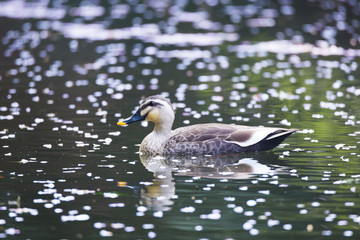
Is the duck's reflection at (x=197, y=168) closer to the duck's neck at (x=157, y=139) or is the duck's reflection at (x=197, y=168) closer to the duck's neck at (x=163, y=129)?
the duck's neck at (x=157, y=139)

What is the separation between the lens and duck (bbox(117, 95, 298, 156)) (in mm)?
16406

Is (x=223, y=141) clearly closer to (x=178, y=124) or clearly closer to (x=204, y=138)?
(x=204, y=138)

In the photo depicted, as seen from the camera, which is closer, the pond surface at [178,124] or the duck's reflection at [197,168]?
the pond surface at [178,124]

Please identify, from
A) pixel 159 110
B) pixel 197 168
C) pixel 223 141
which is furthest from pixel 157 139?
pixel 197 168

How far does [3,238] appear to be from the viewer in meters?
11.0

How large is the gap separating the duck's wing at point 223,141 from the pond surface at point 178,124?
213 mm

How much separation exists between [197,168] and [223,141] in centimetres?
141

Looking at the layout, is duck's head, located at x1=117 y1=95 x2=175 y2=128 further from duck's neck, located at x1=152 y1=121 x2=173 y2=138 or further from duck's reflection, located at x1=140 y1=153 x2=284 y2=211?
duck's reflection, located at x1=140 y1=153 x2=284 y2=211

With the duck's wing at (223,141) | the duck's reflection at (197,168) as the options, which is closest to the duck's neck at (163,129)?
the duck's wing at (223,141)

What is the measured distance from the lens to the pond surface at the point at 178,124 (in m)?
11.8

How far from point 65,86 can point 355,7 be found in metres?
25.2

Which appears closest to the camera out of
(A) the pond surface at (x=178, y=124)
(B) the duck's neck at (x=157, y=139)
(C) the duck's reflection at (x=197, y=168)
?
(A) the pond surface at (x=178, y=124)

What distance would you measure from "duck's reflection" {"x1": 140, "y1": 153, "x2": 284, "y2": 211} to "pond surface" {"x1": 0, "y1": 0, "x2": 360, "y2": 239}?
4 cm

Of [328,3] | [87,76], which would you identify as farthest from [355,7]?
[87,76]
